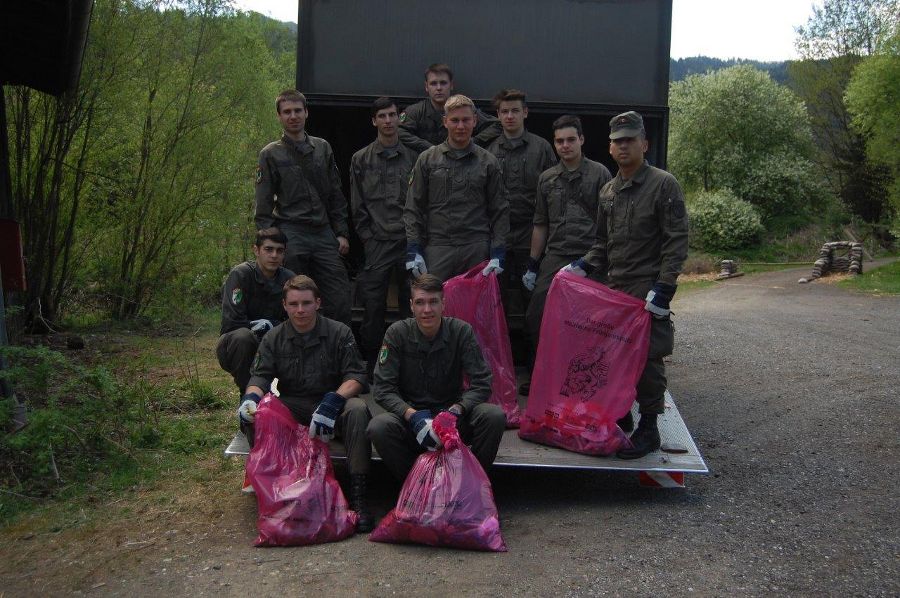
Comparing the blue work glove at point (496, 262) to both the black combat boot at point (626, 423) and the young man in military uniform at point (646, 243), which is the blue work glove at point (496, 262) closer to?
the young man in military uniform at point (646, 243)

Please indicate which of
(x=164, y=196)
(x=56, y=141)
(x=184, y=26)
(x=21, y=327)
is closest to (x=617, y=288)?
(x=21, y=327)

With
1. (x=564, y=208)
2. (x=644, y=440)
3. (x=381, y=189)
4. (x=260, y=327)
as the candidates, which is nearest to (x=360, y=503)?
(x=260, y=327)

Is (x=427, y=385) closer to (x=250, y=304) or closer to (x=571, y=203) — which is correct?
(x=250, y=304)

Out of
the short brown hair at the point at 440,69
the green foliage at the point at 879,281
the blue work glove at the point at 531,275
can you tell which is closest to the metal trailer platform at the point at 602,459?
the blue work glove at the point at 531,275

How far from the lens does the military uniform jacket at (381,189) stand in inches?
229

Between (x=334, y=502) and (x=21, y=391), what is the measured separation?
127 inches

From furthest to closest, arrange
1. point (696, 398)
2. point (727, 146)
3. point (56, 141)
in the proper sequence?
point (727, 146)
point (56, 141)
point (696, 398)

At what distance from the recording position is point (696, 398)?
23.5 ft

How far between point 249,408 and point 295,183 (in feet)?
6.13

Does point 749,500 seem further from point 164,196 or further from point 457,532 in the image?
point 164,196

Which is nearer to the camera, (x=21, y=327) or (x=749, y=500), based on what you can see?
(x=749, y=500)

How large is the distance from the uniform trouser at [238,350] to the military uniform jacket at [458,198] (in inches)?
47.8

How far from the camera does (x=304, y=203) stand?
558 centimetres

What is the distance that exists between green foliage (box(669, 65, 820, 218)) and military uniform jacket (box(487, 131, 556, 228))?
28.3 m
